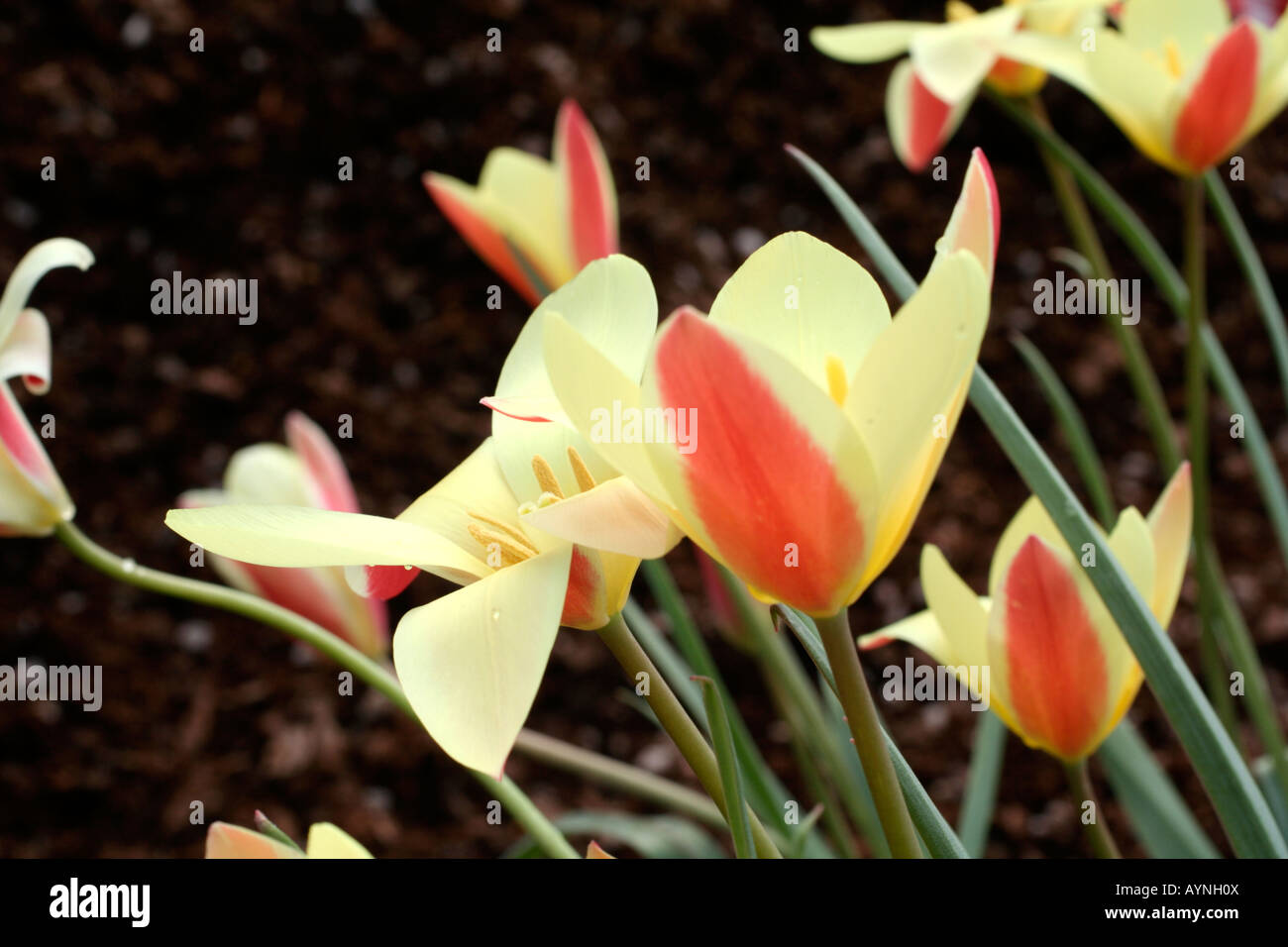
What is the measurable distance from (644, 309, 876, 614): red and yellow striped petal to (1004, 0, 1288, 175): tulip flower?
0.27m

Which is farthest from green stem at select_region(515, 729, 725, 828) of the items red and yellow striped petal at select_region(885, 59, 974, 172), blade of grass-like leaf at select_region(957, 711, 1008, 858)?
red and yellow striped petal at select_region(885, 59, 974, 172)

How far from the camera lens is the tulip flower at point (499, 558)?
0.18 meters

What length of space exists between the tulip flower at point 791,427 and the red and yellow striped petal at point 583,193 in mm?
383

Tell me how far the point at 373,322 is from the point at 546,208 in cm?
74

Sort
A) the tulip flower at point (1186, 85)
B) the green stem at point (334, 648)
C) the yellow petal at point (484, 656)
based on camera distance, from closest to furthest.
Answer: the yellow petal at point (484, 656) < the green stem at point (334, 648) < the tulip flower at point (1186, 85)

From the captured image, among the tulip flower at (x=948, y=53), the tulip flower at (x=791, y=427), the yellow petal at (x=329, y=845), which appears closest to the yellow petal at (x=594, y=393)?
the tulip flower at (x=791, y=427)

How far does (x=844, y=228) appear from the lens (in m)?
1.45

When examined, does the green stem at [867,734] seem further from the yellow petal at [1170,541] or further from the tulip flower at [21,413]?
the tulip flower at [21,413]

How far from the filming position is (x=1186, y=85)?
0.41 meters

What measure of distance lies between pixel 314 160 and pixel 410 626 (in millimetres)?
1260

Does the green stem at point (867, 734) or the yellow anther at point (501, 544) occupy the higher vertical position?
the yellow anther at point (501, 544)

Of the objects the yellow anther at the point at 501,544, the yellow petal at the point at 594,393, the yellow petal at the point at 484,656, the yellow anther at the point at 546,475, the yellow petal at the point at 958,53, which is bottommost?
the yellow petal at the point at 484,656
